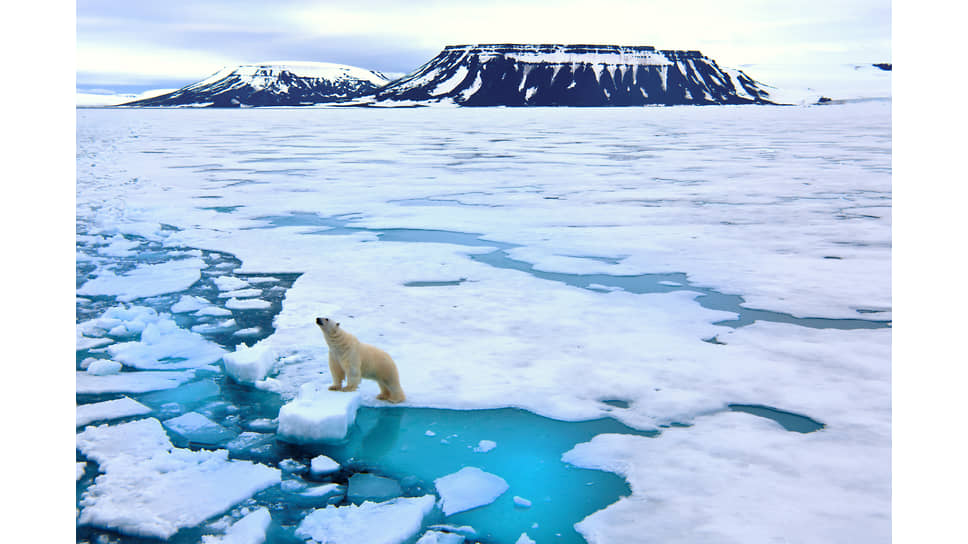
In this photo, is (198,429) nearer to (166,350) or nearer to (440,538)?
(166,350)

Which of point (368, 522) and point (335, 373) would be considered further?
point (335, 373)

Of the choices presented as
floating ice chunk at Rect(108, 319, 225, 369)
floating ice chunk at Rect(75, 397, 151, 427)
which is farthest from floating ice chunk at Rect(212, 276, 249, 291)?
floating ice chunk at Rect(75, 397, 151, 427)

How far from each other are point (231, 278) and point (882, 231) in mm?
7224

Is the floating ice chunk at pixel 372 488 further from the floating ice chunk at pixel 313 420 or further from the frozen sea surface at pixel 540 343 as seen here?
the floating ice chunk at pixel 313 420

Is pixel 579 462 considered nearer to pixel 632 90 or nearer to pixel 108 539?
A: pixel 108 539

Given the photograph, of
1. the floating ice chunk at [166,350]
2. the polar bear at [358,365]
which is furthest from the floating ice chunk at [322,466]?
the floating ice chunk at [166,350]

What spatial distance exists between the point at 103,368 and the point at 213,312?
1.08m

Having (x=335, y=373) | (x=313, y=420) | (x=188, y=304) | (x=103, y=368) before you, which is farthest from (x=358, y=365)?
(x=188, y=304)

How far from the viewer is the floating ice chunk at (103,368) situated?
3.76 m

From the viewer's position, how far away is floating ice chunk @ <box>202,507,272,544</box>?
235 cm

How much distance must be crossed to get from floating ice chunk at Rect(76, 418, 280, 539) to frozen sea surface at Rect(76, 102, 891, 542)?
0.02 m

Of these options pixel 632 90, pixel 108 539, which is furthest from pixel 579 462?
pixel 632 90

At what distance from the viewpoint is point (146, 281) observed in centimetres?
557

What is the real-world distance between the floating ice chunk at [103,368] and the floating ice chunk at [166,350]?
0.34ft
